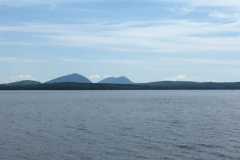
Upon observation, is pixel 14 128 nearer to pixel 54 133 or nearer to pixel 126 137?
pixel 54 133

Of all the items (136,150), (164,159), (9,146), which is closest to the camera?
(164,159)

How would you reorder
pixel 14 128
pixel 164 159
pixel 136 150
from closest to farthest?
pixel 164 159
pixel 136 150
pixel 14 128

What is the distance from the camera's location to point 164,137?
31734mm

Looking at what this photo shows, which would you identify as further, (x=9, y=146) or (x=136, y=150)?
(x=9, y=146)

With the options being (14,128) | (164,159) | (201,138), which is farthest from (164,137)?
(14,128)

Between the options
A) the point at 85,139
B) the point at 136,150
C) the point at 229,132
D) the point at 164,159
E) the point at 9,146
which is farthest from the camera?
the point at 229,132

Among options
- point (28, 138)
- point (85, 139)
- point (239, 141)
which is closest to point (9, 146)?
point (28, 138)

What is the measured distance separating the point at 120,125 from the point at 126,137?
28.8 ft

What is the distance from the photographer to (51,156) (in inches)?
973

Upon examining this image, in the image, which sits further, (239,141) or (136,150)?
(239,141)

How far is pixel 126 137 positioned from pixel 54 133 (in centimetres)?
689

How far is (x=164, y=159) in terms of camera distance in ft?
78.0

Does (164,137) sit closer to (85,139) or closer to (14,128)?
(85,139)

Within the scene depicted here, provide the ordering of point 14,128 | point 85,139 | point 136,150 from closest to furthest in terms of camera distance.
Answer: point 136,150
point 85,139
point 14,128
